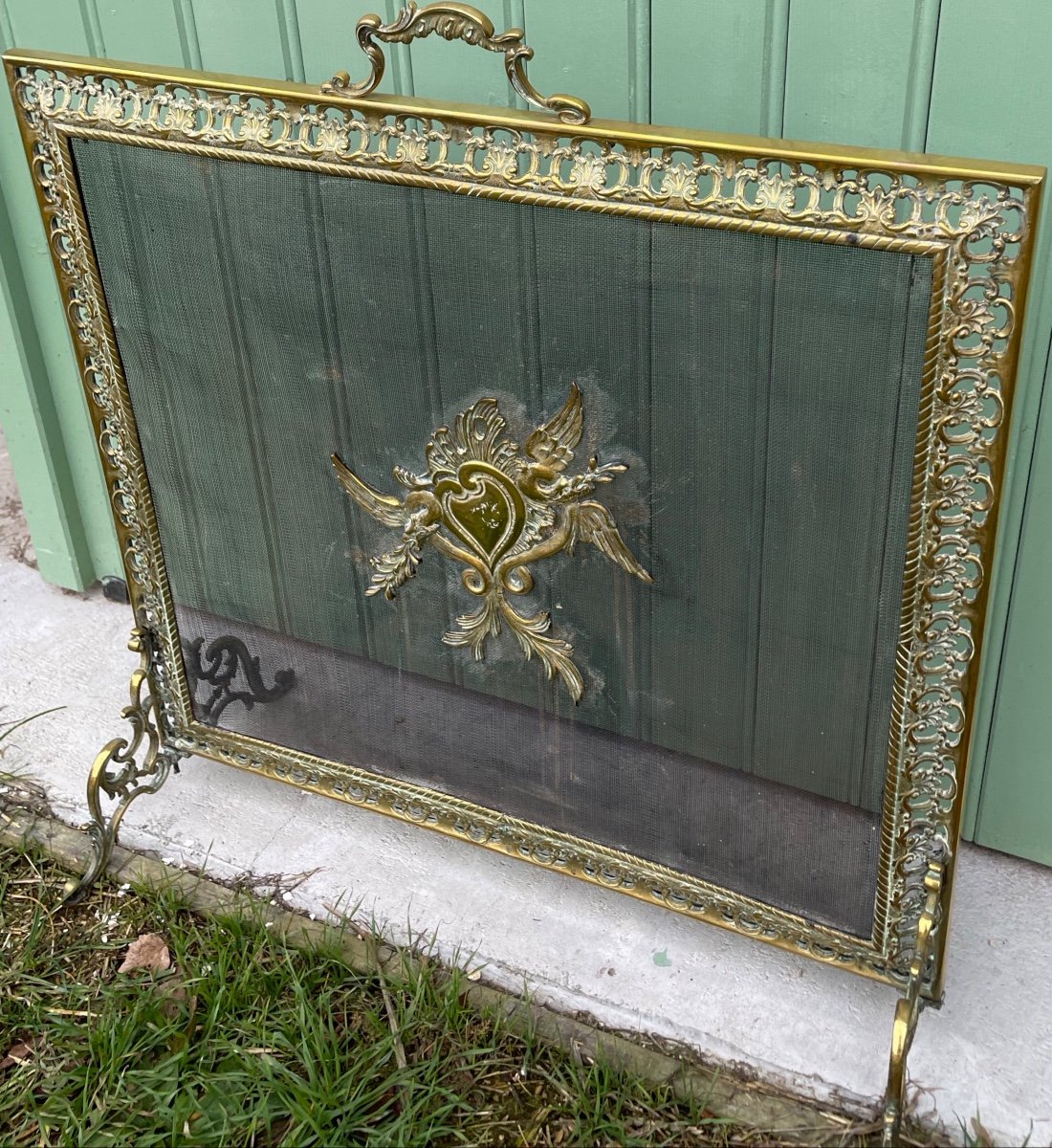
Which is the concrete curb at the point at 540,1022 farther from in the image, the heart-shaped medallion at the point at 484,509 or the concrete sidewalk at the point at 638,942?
the heart-shaped medallion at the point at 484,509

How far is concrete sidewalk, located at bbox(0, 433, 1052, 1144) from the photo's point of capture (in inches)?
71.5

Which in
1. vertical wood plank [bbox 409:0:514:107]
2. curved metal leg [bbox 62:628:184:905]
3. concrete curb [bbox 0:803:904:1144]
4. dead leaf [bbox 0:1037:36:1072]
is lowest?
dead leaf [bbox 0:1037:36:1072]

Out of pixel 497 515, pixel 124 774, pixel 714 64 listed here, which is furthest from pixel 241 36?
pixel 124 774

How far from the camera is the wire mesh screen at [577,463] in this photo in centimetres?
151

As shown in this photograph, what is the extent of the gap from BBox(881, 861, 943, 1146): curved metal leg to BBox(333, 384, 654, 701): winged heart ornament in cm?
55

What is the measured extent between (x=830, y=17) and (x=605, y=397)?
21.6 inches

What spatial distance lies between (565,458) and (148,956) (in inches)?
42.7

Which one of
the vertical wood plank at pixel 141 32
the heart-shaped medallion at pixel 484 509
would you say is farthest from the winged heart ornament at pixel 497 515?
the vertical wood plank at pixel 141 32

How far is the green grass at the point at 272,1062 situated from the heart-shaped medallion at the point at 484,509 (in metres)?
0.67

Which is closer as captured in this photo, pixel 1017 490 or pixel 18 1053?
pixel 1017 490

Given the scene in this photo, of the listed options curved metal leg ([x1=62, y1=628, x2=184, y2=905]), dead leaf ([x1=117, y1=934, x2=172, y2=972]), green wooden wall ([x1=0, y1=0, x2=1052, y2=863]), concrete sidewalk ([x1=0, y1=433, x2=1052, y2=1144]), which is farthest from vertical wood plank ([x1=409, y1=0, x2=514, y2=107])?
dead leaf ([x1=117, y1=934, x2=172, y2=972])

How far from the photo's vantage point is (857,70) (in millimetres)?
1611

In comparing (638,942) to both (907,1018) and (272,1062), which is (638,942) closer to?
(907,1018)

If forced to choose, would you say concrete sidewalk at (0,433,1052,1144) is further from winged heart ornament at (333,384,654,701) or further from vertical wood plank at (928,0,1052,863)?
winged heart ornament at (333,384,654,701)
